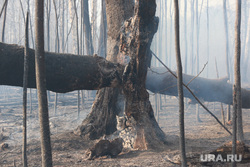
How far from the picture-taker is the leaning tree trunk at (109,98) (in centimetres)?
445

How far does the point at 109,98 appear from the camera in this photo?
4.59 metres

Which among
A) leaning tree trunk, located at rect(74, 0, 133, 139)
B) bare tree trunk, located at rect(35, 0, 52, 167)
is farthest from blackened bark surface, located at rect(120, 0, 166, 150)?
bare tree trunk, located at rect(35, 0, 52, 167)

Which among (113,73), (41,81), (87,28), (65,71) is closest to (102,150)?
(113,73)

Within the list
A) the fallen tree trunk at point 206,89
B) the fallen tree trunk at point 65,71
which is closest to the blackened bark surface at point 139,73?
the fallen tree trunk at point 65,71

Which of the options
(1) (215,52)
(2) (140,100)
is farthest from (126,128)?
(1) (215,52)

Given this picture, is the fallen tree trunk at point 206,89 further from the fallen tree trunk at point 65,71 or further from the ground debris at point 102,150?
the ground debris at point 102,150

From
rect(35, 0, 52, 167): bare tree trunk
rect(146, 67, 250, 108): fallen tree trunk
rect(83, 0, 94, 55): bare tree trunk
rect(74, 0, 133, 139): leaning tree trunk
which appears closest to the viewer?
rect(35, 0, 52, 167): bare tree trunk

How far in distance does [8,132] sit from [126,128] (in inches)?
167

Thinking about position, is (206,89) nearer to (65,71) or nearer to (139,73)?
(139,73)

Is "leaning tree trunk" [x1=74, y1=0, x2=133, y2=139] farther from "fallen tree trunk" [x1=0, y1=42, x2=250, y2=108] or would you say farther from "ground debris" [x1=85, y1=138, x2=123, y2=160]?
"ground debris" [x1=85, y1=138, x2=123, y2=160]

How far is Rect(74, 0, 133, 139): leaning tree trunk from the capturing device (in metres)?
4.45

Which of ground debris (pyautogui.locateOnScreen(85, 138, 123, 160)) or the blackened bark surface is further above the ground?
the blackened bark surface

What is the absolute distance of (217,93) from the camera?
5.91 meters

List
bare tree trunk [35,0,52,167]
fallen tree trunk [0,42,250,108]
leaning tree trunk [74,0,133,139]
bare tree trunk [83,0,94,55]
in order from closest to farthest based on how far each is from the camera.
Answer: bare tree trunk [35,0,52,167], fallen tree trunk [0,42,250,108], leaning tree trunk [74,0,133,139], bare tree trunk [83,0,94,55]
